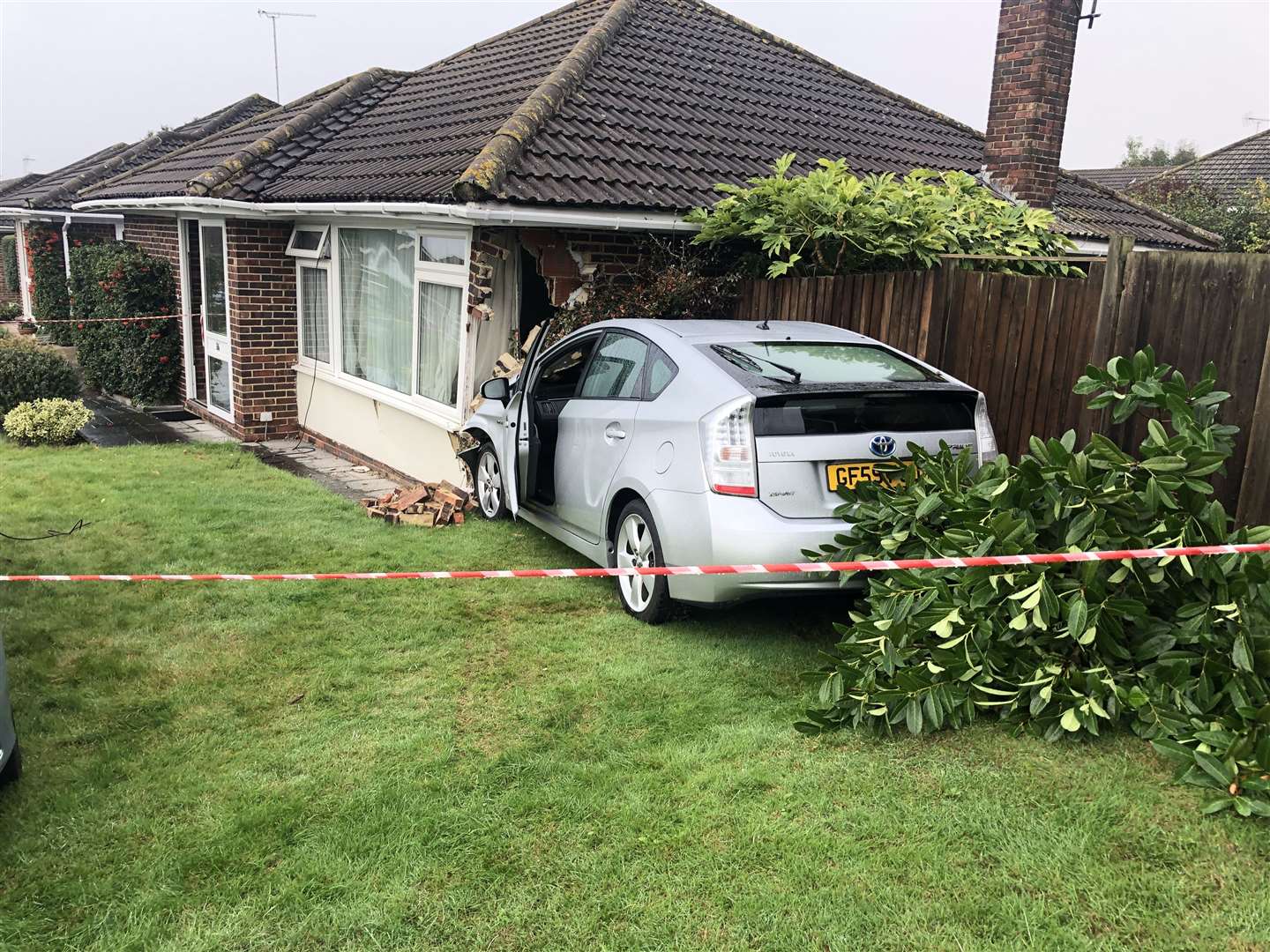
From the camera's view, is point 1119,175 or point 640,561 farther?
point 1119,175

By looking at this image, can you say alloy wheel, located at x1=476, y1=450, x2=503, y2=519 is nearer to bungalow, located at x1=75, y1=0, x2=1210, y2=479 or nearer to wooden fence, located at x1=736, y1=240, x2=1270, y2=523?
bungalow, located at x1=75, y1=0, x2=1210, y2=479

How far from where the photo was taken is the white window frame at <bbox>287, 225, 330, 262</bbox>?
10516 millimetres

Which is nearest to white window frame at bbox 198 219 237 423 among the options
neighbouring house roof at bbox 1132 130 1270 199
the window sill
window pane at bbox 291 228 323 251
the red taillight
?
window pane at bbox 291 228 323 251

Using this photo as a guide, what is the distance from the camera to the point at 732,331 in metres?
5.75

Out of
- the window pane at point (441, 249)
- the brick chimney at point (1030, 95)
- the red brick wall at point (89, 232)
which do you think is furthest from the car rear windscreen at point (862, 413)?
the red brick wall at point (89, 232)

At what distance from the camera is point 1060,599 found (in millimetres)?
3721

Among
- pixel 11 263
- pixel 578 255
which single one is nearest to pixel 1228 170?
pixel 578 255

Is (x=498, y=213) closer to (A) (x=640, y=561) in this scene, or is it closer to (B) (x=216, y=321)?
(A) (x=640, y=561)

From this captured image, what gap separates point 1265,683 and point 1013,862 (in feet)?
3.89

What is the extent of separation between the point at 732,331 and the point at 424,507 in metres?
3.18

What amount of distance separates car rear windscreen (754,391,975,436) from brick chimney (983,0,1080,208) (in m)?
6.51

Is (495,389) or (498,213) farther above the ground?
(498,213)

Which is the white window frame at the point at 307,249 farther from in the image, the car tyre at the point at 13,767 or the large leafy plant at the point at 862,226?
the car tyre at the point at 13,767

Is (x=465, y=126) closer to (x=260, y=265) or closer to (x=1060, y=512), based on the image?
(x=260, y=265)
